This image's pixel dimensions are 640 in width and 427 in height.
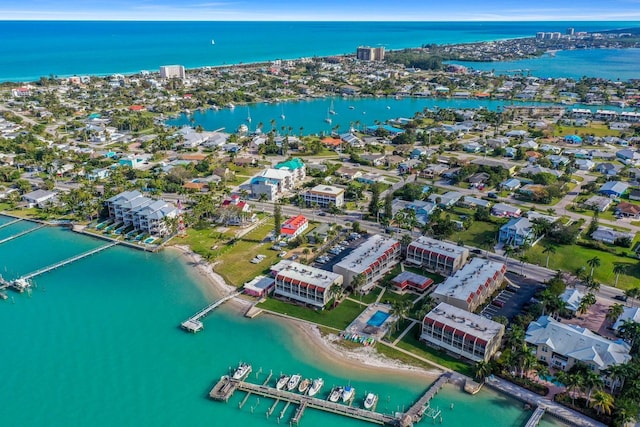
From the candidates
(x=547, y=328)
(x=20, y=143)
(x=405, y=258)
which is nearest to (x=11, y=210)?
(x=20, y=143)

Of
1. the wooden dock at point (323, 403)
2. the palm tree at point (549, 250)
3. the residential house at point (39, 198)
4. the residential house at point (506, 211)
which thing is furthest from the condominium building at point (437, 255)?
the residential house at point (39, 198)

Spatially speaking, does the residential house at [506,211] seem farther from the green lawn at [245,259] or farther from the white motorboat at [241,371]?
the white motorboat at [241,371]

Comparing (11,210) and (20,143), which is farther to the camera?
(20,143)

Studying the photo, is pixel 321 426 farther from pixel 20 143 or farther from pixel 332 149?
pixel 20 143

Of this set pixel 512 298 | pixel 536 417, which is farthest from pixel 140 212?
pixel 536 417

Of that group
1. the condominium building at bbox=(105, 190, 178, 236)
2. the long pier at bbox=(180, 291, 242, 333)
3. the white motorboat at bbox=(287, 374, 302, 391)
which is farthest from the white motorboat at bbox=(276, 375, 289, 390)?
the condominium building at bbox=(105, 190, 178, 236)

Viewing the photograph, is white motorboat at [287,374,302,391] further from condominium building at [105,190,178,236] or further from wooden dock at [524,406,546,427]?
condominium building at [105,190,178,236]
